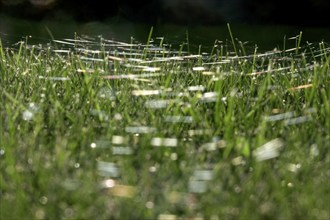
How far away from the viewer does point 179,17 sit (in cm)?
715

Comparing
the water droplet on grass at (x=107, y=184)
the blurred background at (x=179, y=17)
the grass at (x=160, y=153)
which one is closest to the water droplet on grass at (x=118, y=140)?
the grass at (x=160, y=153)

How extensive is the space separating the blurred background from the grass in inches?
147

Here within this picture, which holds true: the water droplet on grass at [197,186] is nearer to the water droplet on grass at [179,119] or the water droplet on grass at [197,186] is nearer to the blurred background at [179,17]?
the water droplet on grass at [179,119]

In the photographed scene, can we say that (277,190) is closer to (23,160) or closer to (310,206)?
(310,206)

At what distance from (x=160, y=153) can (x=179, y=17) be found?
19.3ft

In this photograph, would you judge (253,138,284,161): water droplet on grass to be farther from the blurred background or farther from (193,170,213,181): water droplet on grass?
the blurred background

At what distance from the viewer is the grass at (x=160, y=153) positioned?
1181mm

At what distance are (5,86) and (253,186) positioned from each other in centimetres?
93

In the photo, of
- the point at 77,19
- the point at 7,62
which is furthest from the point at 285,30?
the point at 7,62

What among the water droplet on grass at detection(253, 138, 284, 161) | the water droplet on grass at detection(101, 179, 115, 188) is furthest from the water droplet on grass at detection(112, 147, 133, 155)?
the water droplet on grass at detection(253, 138, 284, 161)

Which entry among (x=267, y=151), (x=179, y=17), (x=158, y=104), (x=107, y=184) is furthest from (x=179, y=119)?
(x=179, y=17)

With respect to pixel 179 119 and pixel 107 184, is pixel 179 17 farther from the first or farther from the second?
pixel 107 184

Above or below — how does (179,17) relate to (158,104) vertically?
below

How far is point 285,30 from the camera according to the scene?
708 centimetres
